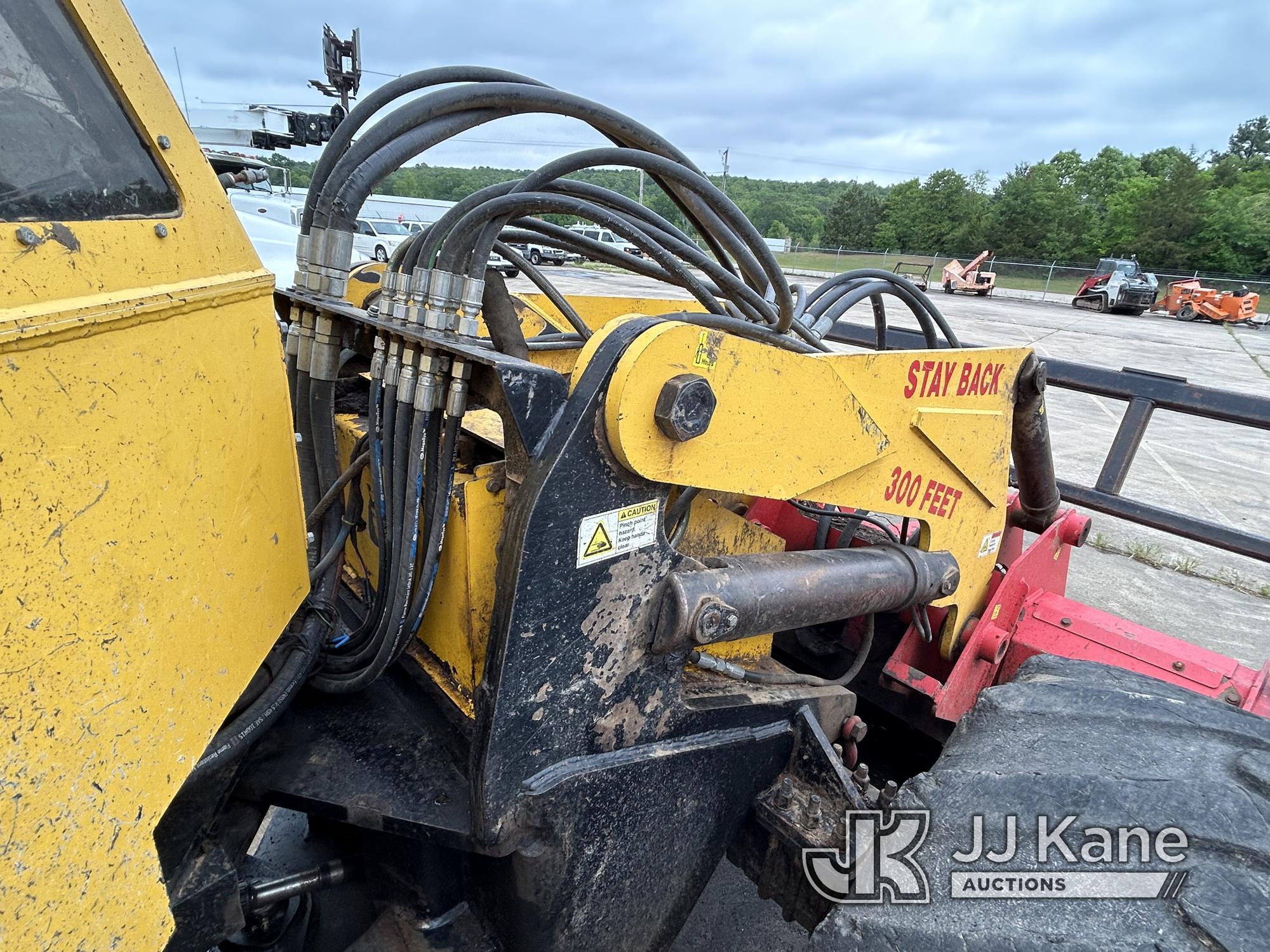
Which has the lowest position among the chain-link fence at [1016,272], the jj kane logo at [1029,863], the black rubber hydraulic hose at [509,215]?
the chain-link fence at [1016,272]

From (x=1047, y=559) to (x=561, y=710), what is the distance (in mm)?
1926

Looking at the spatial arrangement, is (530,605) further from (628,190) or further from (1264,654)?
(628,190)

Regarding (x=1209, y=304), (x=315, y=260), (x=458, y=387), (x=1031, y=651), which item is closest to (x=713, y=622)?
(x=458, y=387)

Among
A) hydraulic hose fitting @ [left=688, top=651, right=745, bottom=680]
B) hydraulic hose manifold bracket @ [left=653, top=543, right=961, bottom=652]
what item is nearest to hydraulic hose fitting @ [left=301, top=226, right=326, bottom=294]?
hydraulic hose manifold bracket @ [left=653, top=543, right=961, bottom=652]

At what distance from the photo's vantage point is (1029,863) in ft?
4.37

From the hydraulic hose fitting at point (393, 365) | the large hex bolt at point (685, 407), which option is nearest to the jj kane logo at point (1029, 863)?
the large hex bolt at point (685, 407)

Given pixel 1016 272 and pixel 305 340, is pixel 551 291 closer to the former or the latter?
pixel 305 340

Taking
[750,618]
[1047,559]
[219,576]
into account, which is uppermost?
[219,576]

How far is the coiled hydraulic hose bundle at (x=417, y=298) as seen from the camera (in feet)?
4.50

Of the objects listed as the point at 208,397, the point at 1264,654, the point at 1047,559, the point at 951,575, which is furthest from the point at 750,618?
the point at 1264,654

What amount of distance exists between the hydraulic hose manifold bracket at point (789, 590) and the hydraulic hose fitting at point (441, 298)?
0.63 meters

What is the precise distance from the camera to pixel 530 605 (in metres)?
1.24

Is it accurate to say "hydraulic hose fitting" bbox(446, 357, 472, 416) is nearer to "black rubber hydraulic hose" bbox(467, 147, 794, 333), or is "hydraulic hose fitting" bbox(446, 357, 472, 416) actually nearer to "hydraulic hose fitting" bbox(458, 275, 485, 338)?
"hydraulic hose fitting" bbox(458, 275, 485, 338)

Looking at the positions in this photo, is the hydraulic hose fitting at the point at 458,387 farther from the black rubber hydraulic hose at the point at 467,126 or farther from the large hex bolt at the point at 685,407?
the black rubber hydraulic hose at the point at 467,126
